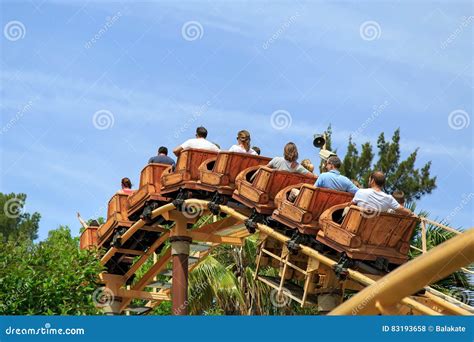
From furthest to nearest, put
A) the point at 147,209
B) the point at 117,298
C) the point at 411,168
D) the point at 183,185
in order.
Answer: the point at 411,168 → the point at 117,298 → the point at 147,209 → the point at 183,185

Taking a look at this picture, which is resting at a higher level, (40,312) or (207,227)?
(207,227)

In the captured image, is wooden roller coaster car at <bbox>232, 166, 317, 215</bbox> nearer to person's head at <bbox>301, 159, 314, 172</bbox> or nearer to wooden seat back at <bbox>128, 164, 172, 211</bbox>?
person's head at <bbox>301, 159, 314, 172</bbox>

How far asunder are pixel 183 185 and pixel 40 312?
3.41 meters

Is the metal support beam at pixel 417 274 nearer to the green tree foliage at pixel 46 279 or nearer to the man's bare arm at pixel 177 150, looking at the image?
the green tree foliage at pixel 46 279

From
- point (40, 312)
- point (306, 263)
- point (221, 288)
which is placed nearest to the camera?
point (40, 312)

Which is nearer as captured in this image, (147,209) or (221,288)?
(147,209)

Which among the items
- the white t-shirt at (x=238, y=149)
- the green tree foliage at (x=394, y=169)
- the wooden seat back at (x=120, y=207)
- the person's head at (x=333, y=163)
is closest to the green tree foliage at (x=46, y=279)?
the white t-shirt at (x=238, y=149)

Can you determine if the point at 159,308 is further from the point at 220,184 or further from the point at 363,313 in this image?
the point at 363,313

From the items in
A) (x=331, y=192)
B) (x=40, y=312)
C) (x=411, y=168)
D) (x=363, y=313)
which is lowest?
(x=363, y=313)

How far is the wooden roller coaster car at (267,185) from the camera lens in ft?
45.0

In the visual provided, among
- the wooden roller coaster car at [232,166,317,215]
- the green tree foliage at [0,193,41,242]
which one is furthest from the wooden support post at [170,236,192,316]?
the green tree foliage at [0,193,41,242]

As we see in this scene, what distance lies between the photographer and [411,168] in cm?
3278

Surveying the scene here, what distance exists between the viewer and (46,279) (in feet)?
42.8

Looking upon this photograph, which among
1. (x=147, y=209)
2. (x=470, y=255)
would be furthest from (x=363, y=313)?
(x=147, y=209)
